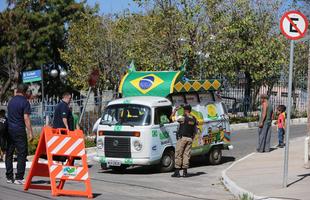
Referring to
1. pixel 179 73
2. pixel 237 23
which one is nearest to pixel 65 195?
pixel 179 73

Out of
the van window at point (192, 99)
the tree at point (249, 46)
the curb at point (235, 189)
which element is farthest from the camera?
the tree at point (249, 46)

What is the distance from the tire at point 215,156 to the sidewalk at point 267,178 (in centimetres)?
82

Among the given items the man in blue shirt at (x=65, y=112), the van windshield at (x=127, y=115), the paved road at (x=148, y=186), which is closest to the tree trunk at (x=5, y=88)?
the paved road at (x=148, y=186)

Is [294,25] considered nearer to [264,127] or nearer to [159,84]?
[159,84]

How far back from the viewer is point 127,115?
596 inches

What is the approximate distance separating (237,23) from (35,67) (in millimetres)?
15732

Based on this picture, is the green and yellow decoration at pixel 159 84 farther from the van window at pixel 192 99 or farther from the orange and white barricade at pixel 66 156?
the orange and white barricade at pixel 66 156

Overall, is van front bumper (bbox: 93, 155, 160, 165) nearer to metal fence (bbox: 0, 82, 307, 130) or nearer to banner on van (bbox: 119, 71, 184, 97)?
banner on van (bbox: 119, 71, 184, 97)

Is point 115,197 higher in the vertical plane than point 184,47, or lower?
lower

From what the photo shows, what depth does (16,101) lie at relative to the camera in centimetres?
1164

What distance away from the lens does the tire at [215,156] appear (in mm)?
16938

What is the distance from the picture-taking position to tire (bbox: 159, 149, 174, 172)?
15.3m

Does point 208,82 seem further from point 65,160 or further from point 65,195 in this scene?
point 65,195

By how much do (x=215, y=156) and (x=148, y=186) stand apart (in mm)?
4904
